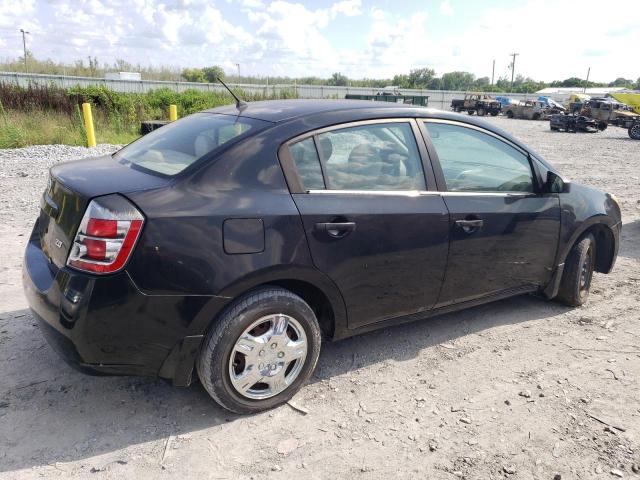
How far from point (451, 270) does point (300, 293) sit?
1.13 metres

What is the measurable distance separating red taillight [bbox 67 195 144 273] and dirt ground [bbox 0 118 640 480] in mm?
962

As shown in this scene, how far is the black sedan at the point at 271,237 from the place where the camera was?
8.07 ft

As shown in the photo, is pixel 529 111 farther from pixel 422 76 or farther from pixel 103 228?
pixel 422 76

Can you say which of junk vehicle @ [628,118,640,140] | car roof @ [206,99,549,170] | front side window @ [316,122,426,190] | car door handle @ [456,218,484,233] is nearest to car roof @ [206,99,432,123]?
car roof @ [206,99,549,170]

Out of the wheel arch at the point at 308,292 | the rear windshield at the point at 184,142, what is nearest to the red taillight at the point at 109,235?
the rear windshield at the point at 184,142

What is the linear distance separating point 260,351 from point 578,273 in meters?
2.98

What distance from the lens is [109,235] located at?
241cm

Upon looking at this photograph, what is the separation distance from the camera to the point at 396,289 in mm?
3289

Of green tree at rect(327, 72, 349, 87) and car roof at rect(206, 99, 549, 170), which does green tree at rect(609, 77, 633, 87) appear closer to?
green tree at rect(327, 72, 349, 87)

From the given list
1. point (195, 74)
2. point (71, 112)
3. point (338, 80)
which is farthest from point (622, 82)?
point (71, 112)

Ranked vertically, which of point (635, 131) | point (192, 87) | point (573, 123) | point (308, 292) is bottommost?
point (635, 131)

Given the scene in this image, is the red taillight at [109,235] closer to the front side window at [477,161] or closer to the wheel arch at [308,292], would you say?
the wheel arch at [308,292]

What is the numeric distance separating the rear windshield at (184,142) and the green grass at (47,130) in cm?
1096

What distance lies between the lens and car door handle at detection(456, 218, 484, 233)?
3.43m
